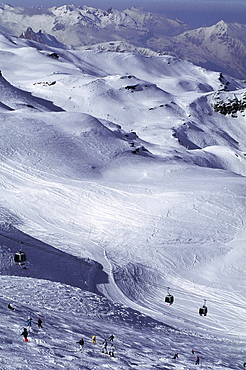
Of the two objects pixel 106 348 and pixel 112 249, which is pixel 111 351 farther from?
pixel 112 249

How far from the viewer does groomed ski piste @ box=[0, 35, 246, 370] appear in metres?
19.4

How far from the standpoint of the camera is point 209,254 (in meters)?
36.2

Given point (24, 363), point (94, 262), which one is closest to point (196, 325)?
point (94, 262)

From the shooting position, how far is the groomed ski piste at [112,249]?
63.7ft

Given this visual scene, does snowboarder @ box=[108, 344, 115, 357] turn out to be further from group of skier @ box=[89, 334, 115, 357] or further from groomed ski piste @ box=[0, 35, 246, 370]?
groomed ski piste @ box=[0, 35, 246, 370]

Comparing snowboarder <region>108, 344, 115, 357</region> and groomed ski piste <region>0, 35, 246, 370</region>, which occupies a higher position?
groomed ski piste <region>0, 35, 246, 370</region>

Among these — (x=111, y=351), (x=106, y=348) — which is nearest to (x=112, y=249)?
(x=106, y=348)

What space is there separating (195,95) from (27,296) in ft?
396

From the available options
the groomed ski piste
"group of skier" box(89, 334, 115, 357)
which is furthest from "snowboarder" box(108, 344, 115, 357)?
the groomed ski piste

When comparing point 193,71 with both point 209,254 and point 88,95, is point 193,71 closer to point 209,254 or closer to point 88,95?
point 88,95

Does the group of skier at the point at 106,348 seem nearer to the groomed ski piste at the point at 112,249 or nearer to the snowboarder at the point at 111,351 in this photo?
the snowboarder at the point at 111,351

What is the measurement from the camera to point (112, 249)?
35969mm

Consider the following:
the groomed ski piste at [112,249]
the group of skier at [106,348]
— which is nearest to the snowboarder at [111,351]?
the group of skier at [106,348]

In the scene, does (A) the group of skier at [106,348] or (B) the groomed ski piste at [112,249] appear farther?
(B) the groomed ski piste at [112,249]
